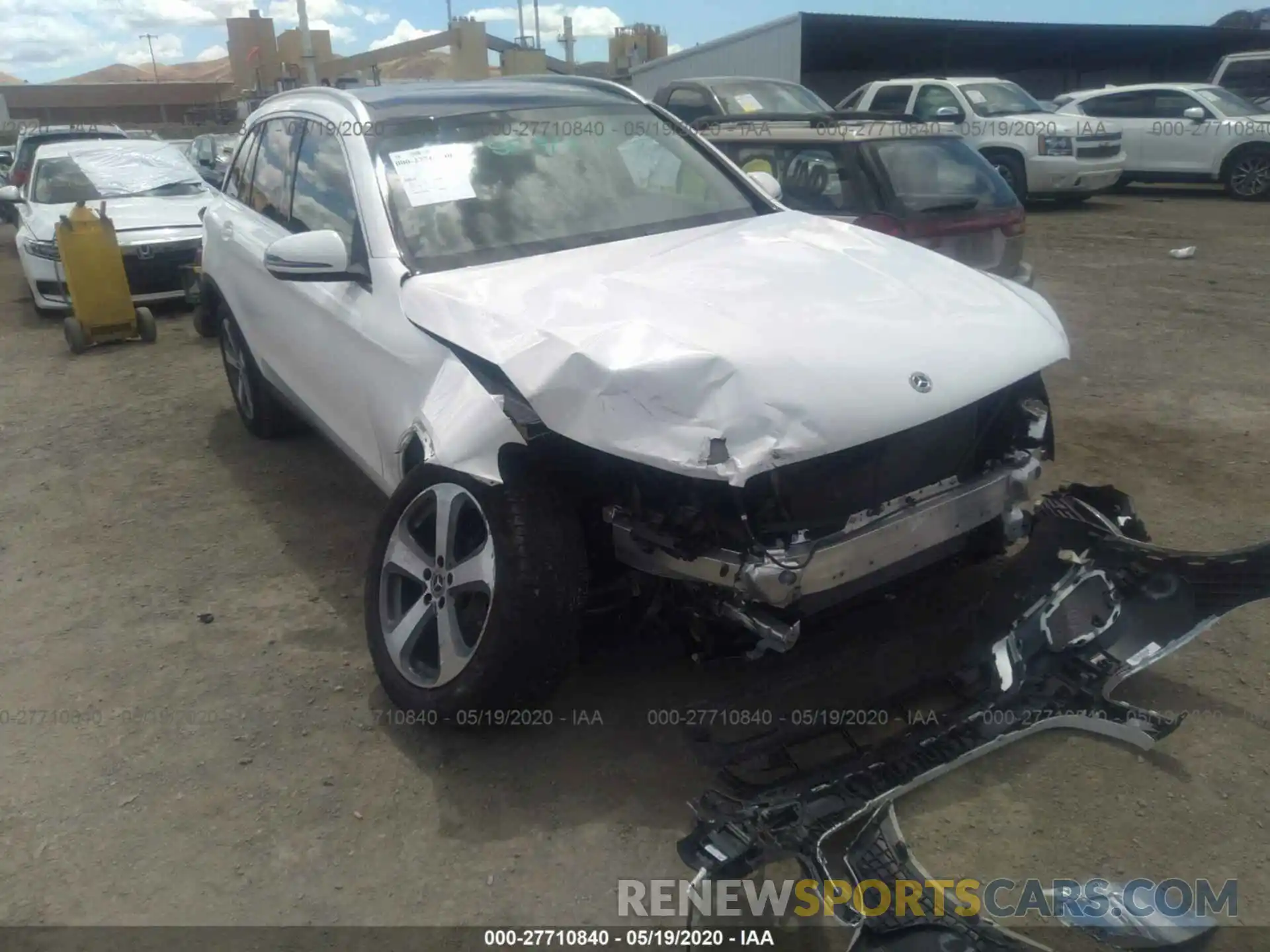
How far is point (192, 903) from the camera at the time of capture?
2590 millimetres

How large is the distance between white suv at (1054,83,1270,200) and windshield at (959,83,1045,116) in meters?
0.52

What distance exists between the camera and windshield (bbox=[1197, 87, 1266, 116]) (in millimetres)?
14445

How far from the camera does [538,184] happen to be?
12.3 feet

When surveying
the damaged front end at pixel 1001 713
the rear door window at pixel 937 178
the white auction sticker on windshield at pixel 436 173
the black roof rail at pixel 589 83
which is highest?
the black roof rail at pixel 589 83

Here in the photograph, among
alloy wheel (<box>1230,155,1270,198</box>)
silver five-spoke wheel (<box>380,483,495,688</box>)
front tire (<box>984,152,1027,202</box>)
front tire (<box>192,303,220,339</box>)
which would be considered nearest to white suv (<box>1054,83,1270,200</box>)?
alloy wheel (<box>1230,155,1270,198</box>)

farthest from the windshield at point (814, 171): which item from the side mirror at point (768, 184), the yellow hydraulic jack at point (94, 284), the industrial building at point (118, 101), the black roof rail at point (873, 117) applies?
the industrial building at point (118, 101)

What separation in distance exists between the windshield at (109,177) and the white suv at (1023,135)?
8886 millimetres

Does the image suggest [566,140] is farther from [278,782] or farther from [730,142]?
[730,142]

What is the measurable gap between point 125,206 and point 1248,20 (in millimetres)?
37893

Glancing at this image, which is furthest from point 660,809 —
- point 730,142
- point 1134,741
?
point 730,142

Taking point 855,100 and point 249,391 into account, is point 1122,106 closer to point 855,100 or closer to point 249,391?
point 855,100

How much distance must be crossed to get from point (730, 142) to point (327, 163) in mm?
3534

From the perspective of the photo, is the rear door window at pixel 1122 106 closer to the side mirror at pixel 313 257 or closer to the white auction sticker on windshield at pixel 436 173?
the white auction sticker on windshield at pixel 436 173

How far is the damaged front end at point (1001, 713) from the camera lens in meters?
2.30
